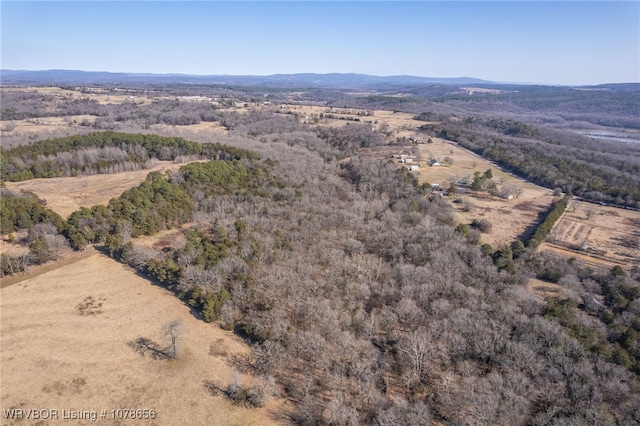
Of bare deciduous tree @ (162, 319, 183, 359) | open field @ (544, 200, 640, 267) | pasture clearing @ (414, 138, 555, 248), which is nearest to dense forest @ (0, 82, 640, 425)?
bare deciduous tree @ (162, 319, 183, 359)

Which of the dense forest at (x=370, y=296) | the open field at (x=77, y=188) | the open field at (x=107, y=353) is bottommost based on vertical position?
the open field at (x=107, y=353)

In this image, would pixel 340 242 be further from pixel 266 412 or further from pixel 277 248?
pixel 266 412

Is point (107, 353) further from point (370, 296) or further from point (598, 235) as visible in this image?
point (598, 235)

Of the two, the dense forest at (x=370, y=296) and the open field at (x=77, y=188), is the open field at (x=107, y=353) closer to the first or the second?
the dense forest at (x=370, y=296)

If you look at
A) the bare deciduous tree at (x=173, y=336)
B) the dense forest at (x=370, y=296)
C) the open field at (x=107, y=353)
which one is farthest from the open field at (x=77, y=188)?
the bare deciduous tree at (x=173, y=336)

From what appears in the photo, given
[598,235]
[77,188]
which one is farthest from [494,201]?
[77,188]

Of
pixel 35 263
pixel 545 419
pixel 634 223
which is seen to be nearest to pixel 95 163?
pixel 35 263
